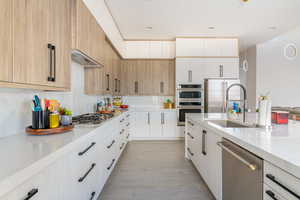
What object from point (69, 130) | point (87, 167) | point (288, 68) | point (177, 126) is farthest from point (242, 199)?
point (288, 68)

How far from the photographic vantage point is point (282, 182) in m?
0.86

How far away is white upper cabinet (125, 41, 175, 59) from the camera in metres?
5.31

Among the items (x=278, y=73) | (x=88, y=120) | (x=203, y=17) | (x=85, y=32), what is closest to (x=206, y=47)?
(x=203, y=17)

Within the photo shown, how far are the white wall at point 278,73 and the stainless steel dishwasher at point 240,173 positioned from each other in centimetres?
528

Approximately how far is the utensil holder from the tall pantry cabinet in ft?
0.82

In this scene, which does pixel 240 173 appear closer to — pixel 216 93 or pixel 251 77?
pixel 216 93

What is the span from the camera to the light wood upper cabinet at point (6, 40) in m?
0.96

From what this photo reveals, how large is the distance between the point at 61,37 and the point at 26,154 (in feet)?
3.73

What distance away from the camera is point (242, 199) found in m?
1.25

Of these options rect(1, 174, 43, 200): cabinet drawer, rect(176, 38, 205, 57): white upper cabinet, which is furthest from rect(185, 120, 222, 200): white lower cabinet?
rect(176, 38, 205, 57): white upper cabinet

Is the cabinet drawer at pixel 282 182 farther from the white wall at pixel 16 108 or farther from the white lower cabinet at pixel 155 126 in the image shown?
the white lower cabinet at pixel 155 126

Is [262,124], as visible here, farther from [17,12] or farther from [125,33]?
[125,33]

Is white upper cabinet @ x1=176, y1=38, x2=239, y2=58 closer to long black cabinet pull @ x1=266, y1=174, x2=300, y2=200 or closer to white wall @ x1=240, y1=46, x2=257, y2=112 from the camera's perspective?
white wall @ x1=240, y1=46, x2=257, y2=112

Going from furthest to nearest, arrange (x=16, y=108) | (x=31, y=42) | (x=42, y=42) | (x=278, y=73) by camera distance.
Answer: (x=278, y=73)
(x=16, y=108)
(x=42, y=42)
(x=31, y=42)
